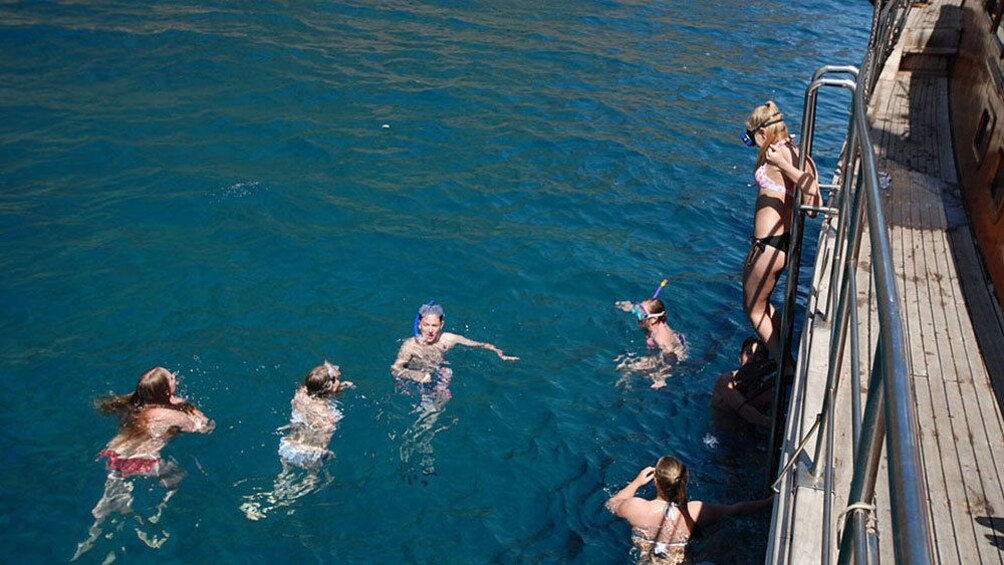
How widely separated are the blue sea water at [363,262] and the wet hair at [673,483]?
11.8 inches

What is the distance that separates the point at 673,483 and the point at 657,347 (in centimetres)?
305

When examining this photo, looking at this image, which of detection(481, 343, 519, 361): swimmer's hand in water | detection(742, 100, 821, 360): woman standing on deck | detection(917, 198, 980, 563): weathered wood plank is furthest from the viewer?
detection(481, 343, 519, 361): swimmer's hand in water

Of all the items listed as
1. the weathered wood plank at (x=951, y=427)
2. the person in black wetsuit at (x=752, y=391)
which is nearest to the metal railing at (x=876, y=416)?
the weathered wood plank at (x=951, y=427)

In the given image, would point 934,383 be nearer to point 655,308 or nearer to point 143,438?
point 655,308

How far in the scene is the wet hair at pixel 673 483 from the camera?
630 centimetres

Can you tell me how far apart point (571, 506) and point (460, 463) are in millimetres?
1152

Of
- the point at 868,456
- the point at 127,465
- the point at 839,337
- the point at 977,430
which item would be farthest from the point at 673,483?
the point at 127,465

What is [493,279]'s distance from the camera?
426 inches

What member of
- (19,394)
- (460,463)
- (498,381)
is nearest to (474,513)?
(460,463)

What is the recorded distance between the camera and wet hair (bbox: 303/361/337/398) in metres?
7.68

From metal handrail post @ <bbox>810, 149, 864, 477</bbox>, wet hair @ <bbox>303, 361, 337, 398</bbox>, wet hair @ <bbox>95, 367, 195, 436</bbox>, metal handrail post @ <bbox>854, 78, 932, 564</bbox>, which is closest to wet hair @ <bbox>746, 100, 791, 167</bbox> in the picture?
metal handrail post @ <bbox>810, 149, 864, 477</bbox>

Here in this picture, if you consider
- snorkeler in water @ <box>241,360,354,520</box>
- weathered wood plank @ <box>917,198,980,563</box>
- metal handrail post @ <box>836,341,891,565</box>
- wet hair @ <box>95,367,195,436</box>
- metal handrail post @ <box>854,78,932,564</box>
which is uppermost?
metal handrail post @ <box>854,78,932,564</box>

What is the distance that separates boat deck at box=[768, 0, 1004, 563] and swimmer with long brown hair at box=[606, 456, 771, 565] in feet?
4.43

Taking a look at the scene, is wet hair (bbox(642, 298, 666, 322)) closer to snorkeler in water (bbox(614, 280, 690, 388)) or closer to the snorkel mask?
snorkeler in water (bbox(614, 280, 690, 388))
